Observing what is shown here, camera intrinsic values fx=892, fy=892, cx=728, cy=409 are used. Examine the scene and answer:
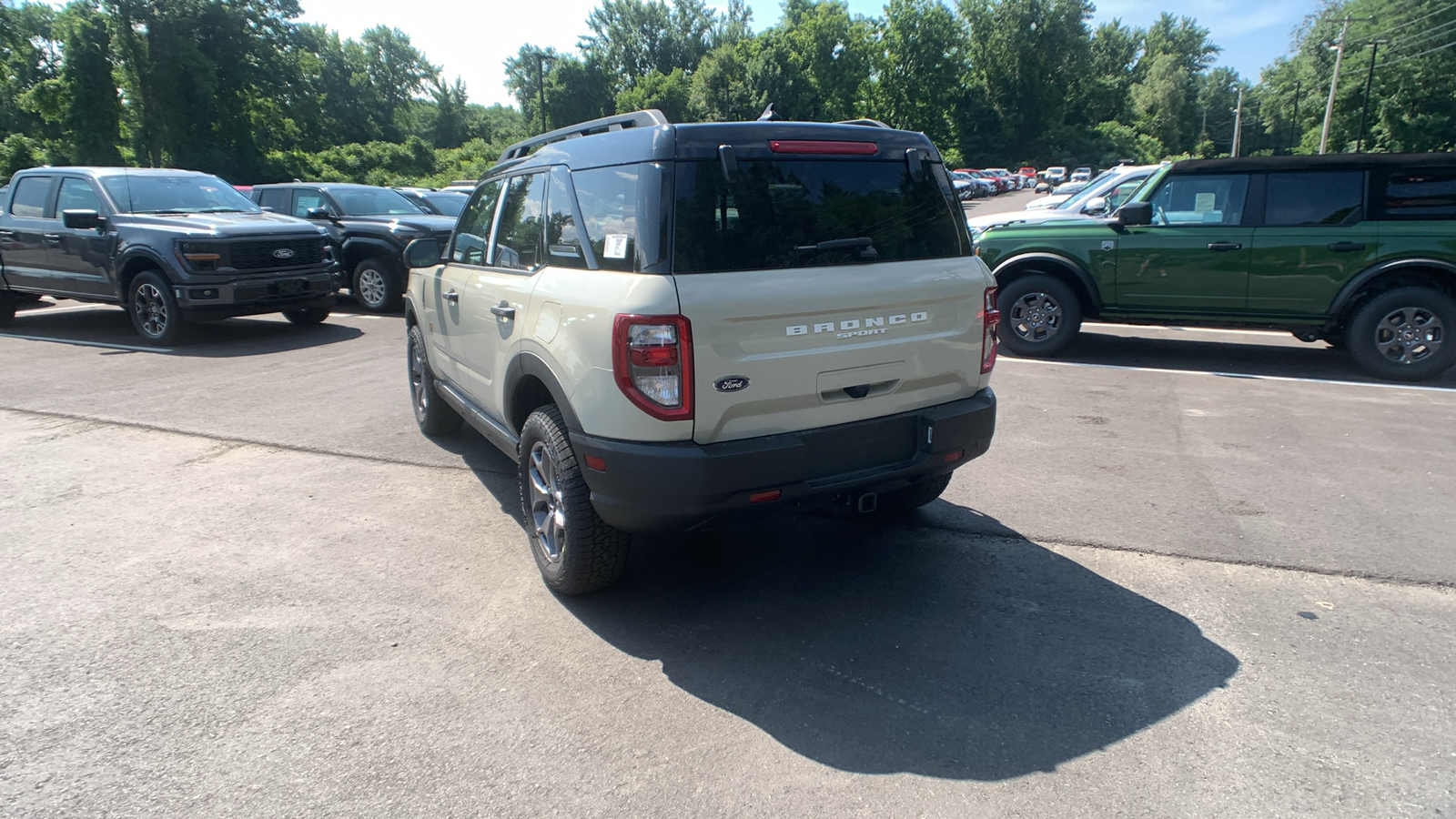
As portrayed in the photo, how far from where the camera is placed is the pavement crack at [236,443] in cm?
565

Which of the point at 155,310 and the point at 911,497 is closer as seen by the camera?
the point at 911,497

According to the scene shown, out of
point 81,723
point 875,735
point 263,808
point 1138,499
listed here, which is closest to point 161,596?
point 81,723

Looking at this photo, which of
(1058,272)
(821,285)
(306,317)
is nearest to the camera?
(821,285)

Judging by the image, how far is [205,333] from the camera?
10992 millimetres

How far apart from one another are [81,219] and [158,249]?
0.99m

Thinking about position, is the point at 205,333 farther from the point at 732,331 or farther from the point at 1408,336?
the point at 1408,336

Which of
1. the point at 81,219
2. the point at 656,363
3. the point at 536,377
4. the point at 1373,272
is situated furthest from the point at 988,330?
the point at 81,219

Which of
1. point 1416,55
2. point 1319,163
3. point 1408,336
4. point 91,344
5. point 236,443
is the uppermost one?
point 1416,55

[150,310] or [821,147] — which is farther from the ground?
[821,147]

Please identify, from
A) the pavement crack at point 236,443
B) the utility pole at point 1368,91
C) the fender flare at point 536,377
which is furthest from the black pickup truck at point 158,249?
the utility pole at point 1368,91

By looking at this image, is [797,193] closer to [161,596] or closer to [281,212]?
[161,596]

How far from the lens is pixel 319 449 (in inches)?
236

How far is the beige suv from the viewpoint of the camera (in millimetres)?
3139

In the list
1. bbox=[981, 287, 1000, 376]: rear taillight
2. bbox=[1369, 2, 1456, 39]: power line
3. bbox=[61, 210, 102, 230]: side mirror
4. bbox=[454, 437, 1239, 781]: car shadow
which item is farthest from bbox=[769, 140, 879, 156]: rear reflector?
bbox=[1369, 2, 1456, 39]: power line
